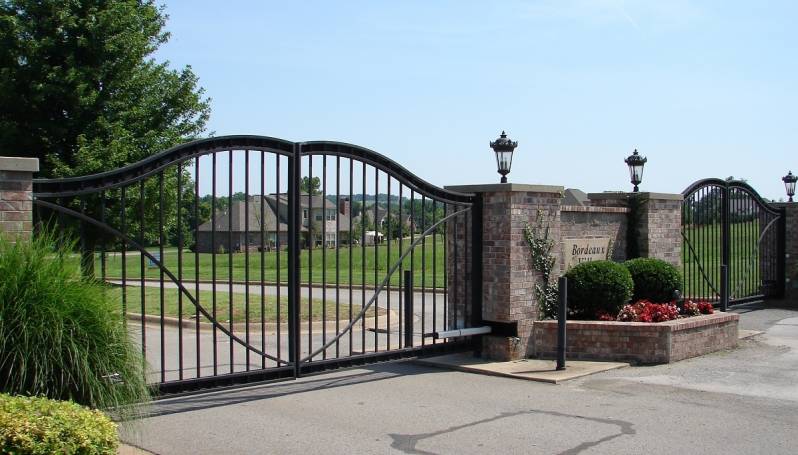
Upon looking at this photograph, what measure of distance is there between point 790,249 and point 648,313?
383 inches

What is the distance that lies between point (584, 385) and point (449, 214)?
3043 mm

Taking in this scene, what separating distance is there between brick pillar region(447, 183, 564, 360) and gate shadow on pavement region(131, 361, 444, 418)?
110 cm

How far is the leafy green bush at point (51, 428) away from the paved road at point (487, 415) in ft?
3.93

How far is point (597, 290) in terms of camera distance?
11.6 metres

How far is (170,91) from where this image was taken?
19891 mm

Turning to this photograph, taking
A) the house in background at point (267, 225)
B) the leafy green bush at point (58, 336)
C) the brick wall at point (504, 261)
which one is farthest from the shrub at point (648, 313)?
the leafy green bush at point (58, 336)

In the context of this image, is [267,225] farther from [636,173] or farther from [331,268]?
[636,173]

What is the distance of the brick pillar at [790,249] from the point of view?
19.2 meters

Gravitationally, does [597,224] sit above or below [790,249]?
above

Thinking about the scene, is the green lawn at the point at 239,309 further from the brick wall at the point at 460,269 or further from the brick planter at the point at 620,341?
the brick planter at the point at 620,341

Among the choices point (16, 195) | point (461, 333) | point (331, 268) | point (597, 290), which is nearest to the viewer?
point (16, 195)

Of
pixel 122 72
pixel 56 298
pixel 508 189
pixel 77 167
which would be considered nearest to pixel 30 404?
pixel 56 298

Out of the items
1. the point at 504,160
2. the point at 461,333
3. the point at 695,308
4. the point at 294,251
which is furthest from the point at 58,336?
the point at 695,308

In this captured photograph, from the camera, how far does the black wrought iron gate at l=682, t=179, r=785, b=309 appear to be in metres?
16.4
